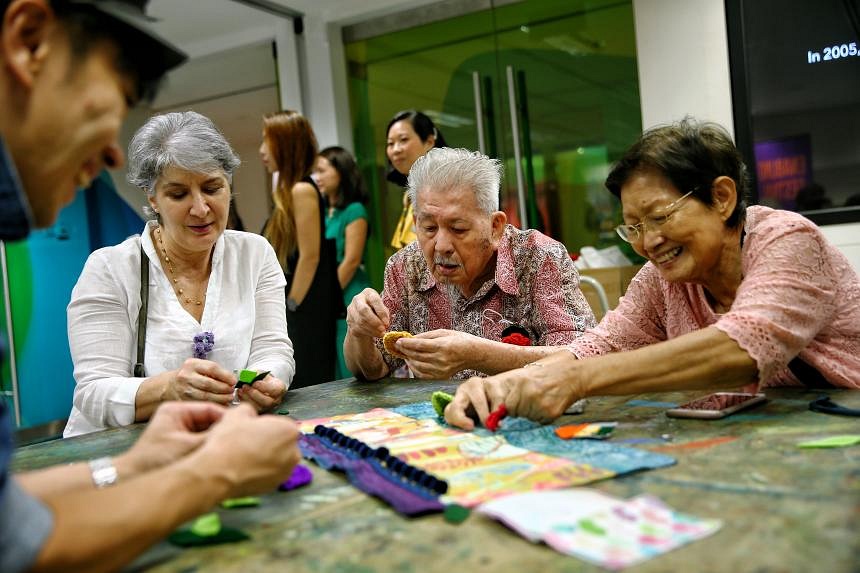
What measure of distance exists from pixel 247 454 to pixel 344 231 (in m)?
3.73

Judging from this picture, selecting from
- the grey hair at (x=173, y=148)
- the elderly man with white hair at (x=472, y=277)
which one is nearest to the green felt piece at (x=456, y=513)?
the elderly man with white hair at (x=472, y=277)

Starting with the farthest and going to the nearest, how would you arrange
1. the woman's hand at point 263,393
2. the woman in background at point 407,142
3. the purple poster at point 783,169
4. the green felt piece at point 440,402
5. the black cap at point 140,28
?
the purple poster at point 783,169, the woman in background at point 407,142, the woman's hand at point 263,393, the green felt piece at point 440,402, the black cap at point 140,28

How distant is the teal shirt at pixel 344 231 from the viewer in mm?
4742

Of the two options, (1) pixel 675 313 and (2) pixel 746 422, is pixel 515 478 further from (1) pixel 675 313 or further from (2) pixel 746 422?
(1) pixel 675 313

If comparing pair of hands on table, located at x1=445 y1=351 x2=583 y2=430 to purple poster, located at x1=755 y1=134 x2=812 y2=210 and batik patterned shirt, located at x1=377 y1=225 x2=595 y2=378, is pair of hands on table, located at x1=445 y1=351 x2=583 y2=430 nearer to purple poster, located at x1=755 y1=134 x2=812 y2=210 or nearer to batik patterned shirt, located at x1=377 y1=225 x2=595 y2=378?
batik patterned shirt, located at x1=377 y1=225 x2=595 y2=378

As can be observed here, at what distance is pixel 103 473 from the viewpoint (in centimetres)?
129

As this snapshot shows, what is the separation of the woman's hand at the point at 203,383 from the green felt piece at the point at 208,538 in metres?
1.01

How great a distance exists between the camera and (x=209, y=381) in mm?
2061

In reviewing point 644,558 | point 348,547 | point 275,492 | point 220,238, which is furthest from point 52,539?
point 220,238

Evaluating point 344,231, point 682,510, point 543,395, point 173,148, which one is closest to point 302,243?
point 344,231

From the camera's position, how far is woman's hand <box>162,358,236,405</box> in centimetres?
206

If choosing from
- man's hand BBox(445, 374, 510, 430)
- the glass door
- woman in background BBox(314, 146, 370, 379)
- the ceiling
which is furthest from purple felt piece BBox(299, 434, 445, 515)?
the ceiling

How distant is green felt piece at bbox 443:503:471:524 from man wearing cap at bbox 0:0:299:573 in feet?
0.84

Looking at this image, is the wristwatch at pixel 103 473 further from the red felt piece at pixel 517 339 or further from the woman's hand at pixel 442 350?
the red felt piece at pixel 517 339
